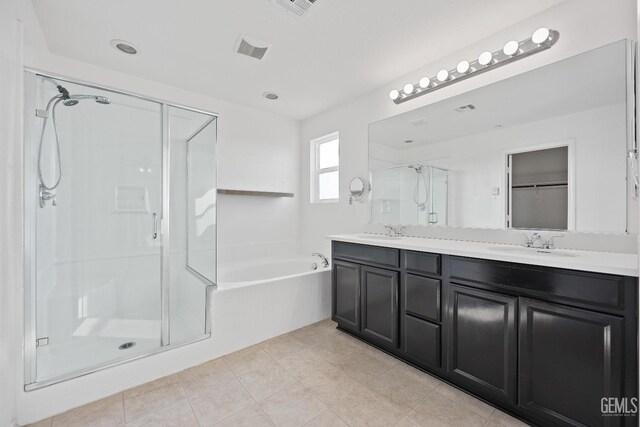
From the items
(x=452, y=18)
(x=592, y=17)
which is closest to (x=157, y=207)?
(x=452, y=18)

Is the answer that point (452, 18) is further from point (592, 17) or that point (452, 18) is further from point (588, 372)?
point (588, 372)

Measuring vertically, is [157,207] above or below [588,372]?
above

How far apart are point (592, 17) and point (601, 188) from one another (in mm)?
1009

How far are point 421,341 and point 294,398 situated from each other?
0.94 meters

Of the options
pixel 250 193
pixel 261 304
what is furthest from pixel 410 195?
pixel 250 193

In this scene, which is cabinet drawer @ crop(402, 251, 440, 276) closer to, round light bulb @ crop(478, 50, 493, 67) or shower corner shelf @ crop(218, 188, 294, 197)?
round light bulb @ crop(478, 50, 493, 67)

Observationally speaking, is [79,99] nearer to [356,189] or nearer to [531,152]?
[356,189]

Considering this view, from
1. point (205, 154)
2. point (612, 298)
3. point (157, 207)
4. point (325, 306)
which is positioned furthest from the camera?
point (325, 306)

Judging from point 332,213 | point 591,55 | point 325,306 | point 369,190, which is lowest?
point 325,306

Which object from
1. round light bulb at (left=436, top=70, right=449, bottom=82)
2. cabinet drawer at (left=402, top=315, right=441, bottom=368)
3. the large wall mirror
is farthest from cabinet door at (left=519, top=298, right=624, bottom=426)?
round light bulb at (left=436, top=70, right=449, bottom=82)

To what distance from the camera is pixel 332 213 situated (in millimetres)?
3434

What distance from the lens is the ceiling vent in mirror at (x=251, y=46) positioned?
2.06 metres

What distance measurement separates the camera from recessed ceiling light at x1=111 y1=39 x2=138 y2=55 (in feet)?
6.93

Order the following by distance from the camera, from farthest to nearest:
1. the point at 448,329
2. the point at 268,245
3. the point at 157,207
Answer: the point at 268,245 < the point at 157,207 < the point at 448,329
